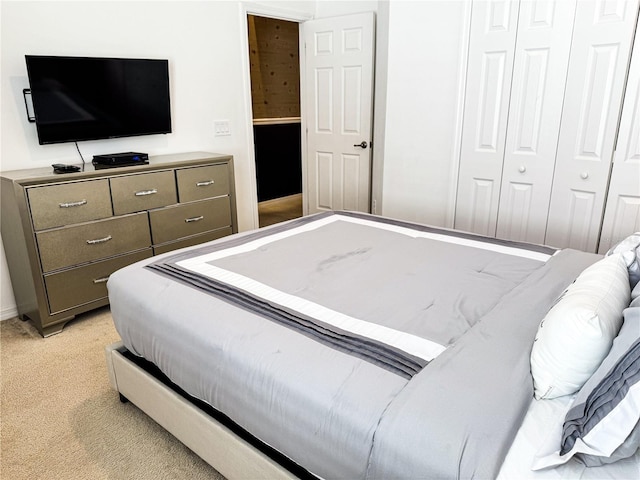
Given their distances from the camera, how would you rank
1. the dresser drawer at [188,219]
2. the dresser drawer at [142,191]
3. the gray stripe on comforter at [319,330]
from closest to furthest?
the gray stripe on comforter at [319,330] → the dresser drawer at [142,191] → the dresser drawer at [188,219]

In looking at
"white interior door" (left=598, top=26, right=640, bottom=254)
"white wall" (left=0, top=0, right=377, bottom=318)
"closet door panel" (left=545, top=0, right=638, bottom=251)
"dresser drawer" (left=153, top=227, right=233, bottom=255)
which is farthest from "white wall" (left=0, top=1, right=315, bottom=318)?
"white interior door" (left=598, top=26, right=640, bottom=254)

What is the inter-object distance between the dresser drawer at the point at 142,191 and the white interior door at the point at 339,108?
1.81 metres

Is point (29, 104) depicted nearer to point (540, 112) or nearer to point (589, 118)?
point (540, 112)

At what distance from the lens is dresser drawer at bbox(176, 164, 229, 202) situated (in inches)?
129

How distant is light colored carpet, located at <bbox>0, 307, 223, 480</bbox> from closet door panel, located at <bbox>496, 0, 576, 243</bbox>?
255 centimetres

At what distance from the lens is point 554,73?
2857 millimetres

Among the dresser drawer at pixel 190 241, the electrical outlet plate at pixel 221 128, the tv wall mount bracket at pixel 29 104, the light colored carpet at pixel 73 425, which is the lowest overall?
the light colored carpet at pixel 73 425

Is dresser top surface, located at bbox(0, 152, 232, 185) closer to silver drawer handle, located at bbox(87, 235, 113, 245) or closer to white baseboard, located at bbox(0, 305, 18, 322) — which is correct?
silver drawer handle, located at bbox(87, 235, 113, 245)

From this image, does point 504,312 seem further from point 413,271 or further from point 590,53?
point 590,53

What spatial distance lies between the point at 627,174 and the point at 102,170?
3210 mm

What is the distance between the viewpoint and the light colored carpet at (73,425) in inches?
70.3

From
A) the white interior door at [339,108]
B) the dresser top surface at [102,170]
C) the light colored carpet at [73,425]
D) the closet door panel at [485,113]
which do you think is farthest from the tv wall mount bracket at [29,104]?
the closet door panel at [485,113]

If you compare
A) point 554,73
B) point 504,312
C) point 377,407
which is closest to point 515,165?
point 554,73

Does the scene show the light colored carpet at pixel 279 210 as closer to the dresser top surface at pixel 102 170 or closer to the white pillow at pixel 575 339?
the dresser top surface at pixel 102 170
